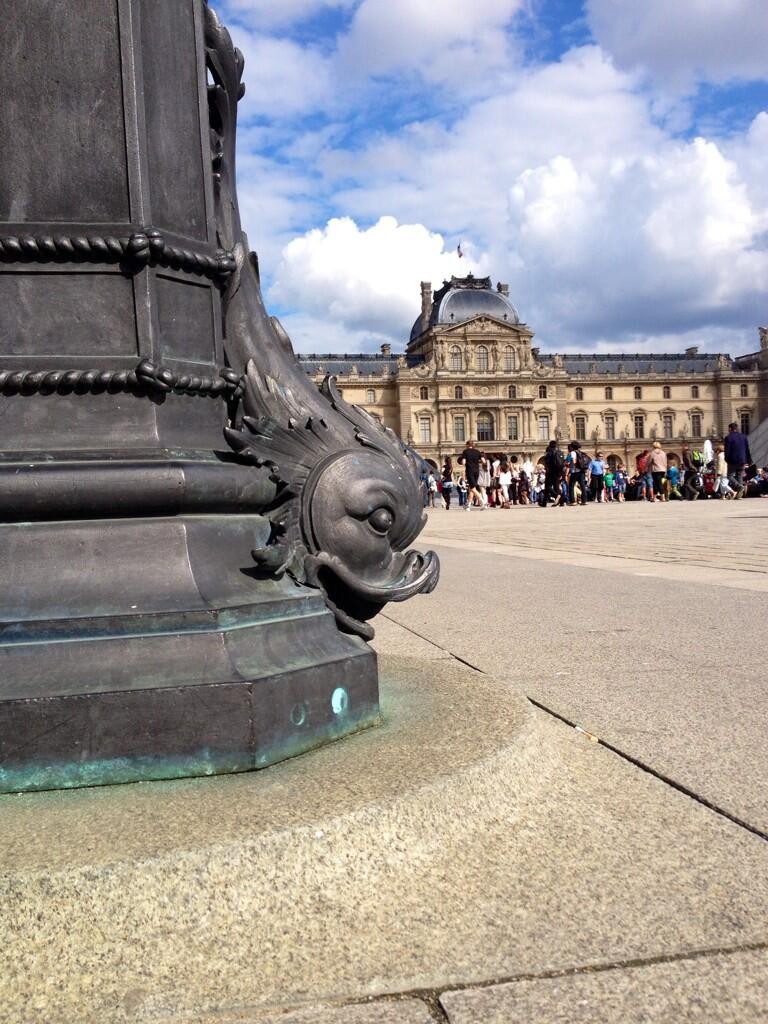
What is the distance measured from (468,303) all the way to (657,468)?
2314 inches

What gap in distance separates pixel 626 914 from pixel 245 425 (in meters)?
1.25

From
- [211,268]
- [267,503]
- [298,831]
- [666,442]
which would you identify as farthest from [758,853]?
[666,442]

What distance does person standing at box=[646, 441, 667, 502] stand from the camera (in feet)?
74.2

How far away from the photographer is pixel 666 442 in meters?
82.0

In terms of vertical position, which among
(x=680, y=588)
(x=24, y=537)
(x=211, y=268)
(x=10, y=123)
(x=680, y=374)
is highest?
(x=680, y=374)

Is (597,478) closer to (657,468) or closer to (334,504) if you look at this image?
(657,468)

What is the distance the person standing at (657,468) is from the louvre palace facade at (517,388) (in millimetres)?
46403

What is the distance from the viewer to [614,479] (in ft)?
88.2

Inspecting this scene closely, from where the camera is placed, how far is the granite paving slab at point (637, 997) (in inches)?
37.3

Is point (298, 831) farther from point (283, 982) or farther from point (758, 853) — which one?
point (758, 853)

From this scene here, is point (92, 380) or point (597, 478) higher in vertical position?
point (92, 380)

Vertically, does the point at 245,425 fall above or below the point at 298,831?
above

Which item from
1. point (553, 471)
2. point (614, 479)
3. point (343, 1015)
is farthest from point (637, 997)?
point (614, 479)

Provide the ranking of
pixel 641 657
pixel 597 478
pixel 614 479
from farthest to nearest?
1. pixel 614 479
2. pixel 597 478
3. pixel 641 657
